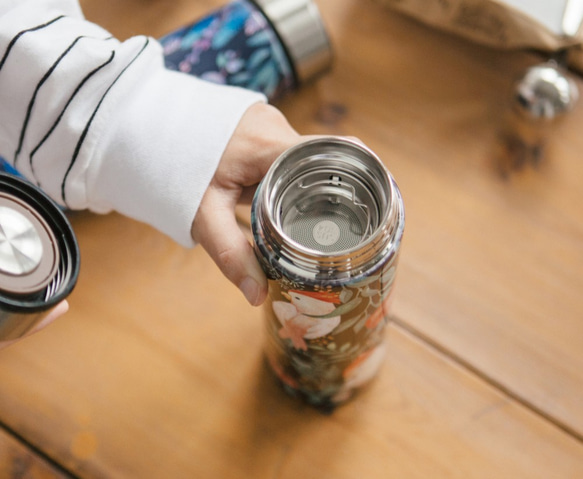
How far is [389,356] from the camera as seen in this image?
0.49 meters

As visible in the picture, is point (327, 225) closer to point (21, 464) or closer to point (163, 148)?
point (163, 148)

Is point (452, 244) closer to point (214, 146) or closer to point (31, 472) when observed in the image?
point (214, 146)

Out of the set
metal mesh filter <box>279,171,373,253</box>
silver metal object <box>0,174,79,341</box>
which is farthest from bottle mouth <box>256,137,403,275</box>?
silver metal object <box>0,174,79,341</box>

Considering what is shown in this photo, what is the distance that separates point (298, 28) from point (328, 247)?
10.6 inches

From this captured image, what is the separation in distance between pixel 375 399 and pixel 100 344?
0.22m

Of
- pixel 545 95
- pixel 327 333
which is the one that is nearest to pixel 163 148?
pixel 327 333

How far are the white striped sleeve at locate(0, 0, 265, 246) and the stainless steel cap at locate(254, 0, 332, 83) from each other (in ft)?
0.48

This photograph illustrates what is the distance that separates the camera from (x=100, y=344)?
0.49 m

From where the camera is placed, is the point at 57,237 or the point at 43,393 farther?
the point at 43,393

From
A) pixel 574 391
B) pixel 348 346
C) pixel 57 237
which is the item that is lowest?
pixel 574 391

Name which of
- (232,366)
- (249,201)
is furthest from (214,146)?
(232,366)

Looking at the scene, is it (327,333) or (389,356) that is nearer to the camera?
(327,333)

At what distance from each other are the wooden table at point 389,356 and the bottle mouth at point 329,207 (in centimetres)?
16

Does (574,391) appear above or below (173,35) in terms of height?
below
